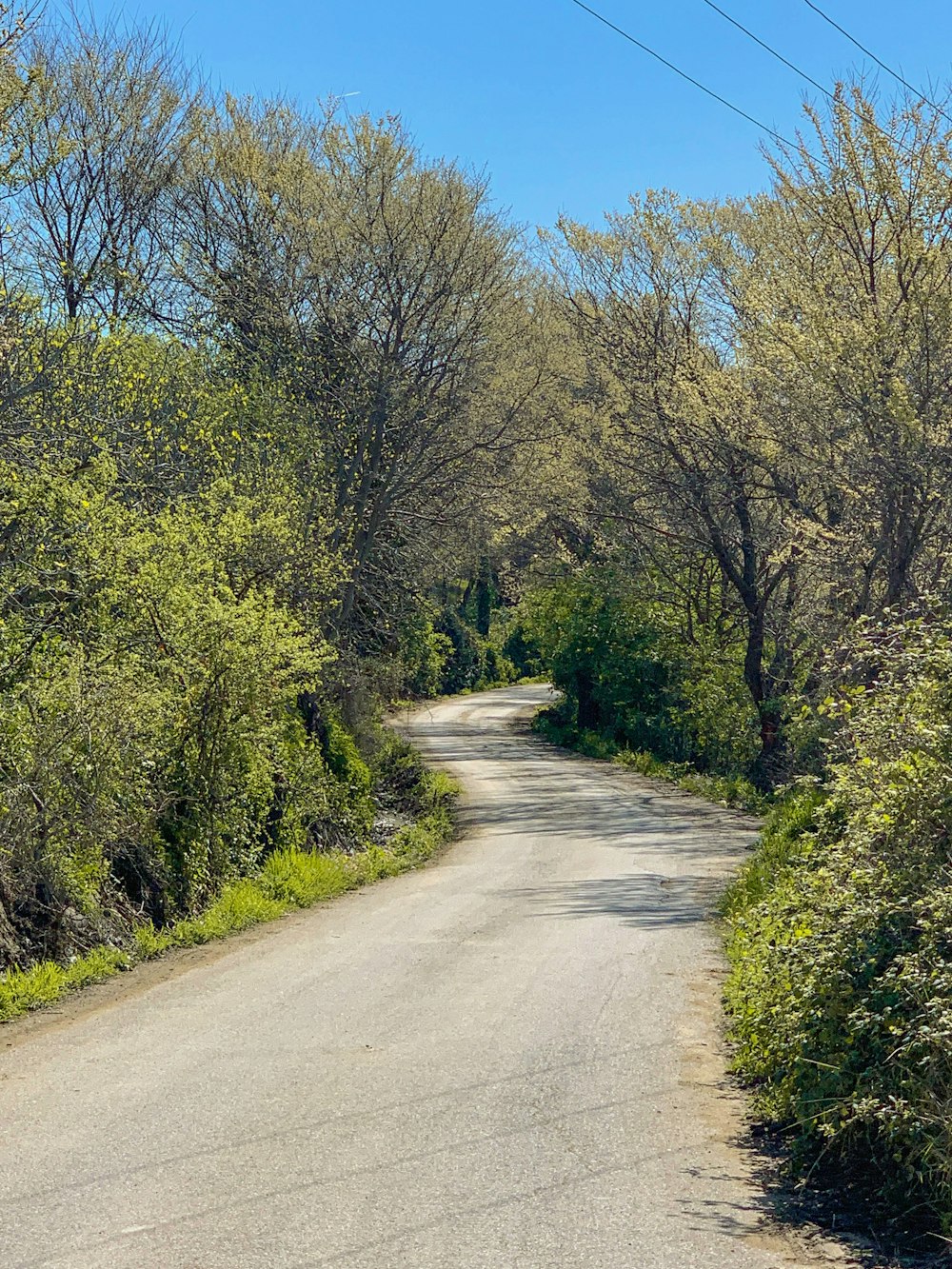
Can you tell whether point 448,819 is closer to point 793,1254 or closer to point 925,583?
point 925,583

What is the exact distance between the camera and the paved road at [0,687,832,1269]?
210 inches

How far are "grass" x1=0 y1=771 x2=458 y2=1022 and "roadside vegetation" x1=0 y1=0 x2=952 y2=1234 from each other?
3.4 inches

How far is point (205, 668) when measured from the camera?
616 inches

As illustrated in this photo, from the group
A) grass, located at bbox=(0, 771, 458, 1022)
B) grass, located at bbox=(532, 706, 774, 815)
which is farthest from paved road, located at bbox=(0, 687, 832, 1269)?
grass, located at bbox=(532, 706, 774, 815)

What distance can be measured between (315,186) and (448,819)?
12.8 metres

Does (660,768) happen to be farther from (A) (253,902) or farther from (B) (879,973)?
(B) (879,973)

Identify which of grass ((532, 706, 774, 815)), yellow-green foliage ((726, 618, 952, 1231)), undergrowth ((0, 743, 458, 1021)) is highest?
yellow-green foliage ((726, 618, 952, 1231))

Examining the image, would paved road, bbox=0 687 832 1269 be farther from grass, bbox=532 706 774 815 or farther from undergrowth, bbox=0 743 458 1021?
grass, bbox=532 706 774 815

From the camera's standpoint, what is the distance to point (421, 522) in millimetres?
28938

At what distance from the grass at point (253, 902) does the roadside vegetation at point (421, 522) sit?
0.09 metres

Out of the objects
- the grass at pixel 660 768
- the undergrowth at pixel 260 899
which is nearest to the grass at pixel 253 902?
the undergrowth at pixel 260 899

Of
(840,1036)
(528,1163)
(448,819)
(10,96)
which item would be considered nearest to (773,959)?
(840,1036)

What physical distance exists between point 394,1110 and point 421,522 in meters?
22.4

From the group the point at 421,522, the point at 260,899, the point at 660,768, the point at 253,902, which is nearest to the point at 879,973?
the point at 253,902
